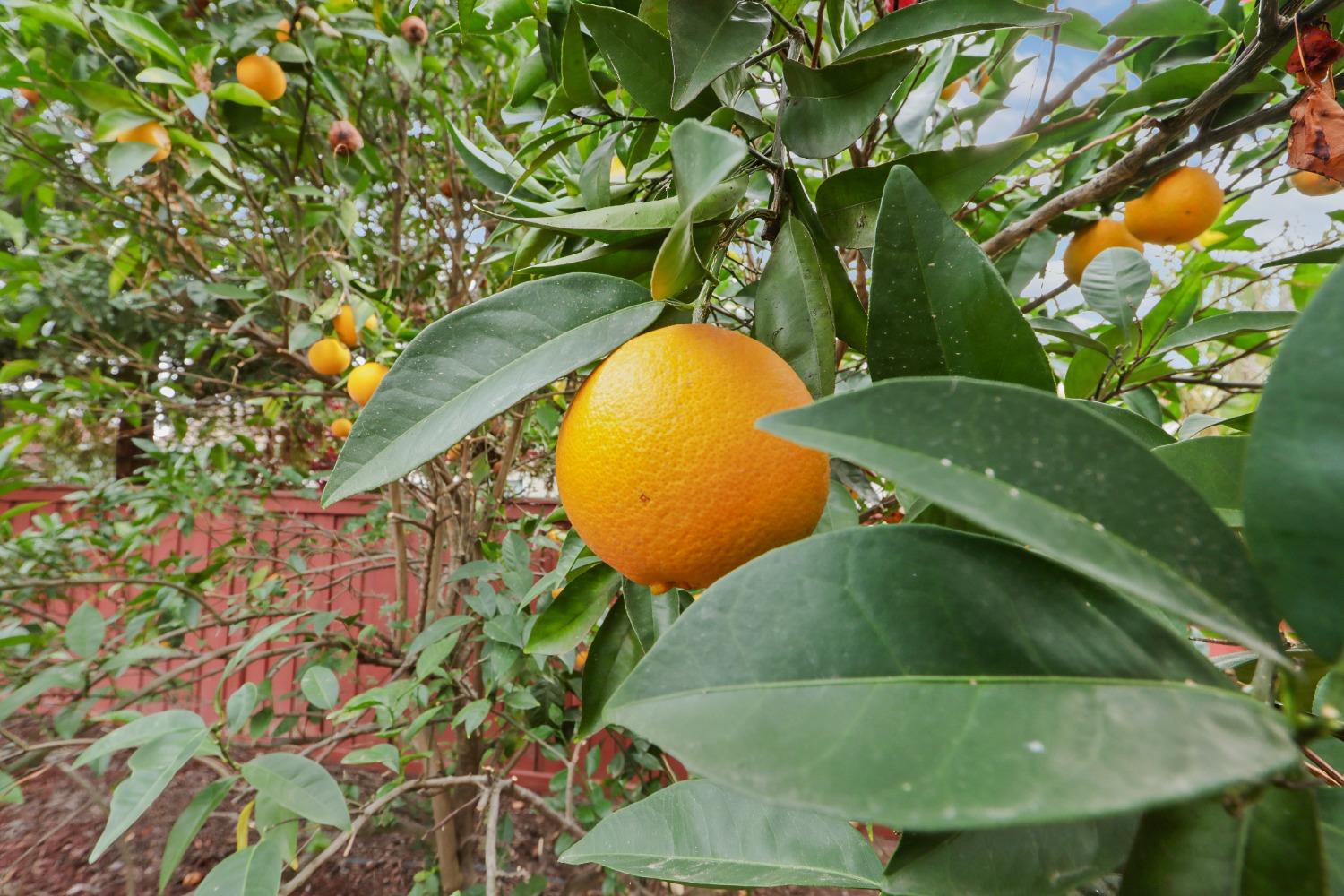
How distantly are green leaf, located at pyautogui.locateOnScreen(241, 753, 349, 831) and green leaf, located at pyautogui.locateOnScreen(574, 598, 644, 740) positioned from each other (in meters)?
0.30

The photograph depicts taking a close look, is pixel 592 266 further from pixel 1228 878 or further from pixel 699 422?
pixel 1228 878

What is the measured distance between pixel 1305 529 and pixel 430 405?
0.30 meters

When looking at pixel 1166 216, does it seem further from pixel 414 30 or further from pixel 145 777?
pixel 414 30

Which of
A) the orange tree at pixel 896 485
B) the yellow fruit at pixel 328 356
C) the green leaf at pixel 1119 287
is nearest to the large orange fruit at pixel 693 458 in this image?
the orange tree at pixel 896 485

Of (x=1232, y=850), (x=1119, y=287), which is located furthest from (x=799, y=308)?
(x=1119, y=287)

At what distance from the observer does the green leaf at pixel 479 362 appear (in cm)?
28

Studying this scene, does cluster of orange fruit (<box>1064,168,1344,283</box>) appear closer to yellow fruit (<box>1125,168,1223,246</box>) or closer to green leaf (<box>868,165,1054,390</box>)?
yellow fruit (<box>1125,168,1223,246</box>)

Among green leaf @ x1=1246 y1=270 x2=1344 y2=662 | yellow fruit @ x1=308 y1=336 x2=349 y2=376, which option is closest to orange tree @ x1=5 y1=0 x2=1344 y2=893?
green leaf @ x1=1246 y1=270 x2=1344 y2=662

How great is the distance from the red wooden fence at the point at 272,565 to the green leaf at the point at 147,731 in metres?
0.48

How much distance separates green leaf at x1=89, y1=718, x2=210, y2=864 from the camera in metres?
0.51

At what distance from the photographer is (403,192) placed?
1504 mm

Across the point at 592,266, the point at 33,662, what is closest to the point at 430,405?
the point at 592,266

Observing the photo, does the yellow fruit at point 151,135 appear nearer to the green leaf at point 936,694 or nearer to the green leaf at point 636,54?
the green leaf at point 636,54

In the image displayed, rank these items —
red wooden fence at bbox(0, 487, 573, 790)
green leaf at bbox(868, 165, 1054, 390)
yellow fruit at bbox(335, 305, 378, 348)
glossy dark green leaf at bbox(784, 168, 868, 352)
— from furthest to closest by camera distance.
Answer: red wooden fence at bbox(0, 487, 573, 790) → yellow fruit at bbox(335, 305, 378, 348) → glossy dark green leaf at bbox(784, 168, 868, 352) → green leaf at bbox(868, 165, 1054, 390)
